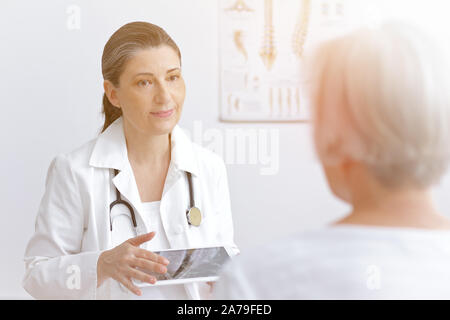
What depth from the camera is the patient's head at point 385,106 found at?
601 mm

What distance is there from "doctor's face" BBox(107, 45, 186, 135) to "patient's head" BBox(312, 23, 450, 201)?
2.54 ft

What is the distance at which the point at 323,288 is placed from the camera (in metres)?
0.61

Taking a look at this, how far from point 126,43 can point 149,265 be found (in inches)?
20.7

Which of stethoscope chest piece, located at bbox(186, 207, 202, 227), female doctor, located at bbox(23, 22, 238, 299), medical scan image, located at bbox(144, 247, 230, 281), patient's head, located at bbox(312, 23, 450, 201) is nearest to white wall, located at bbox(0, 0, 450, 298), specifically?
female doctor, located at bbox(23, 22, 238, 299)

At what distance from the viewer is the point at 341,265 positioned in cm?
60

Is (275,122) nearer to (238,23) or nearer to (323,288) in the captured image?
(238,23)

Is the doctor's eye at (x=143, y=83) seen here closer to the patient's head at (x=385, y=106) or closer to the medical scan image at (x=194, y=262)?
the medical scan image at (x=194, y=262)

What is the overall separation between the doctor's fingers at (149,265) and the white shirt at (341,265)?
58 centimetres

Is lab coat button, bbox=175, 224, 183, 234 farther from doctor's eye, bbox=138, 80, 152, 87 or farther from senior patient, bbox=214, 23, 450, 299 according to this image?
senior patient, bbox=214, 23, 450, 299

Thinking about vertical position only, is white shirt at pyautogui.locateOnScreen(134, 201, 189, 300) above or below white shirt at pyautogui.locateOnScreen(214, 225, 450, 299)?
below

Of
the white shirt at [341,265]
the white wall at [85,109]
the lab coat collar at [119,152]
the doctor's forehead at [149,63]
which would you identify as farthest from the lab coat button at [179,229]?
the white shirt at [341,265]

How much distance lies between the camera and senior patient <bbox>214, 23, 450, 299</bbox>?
1.98 feet
